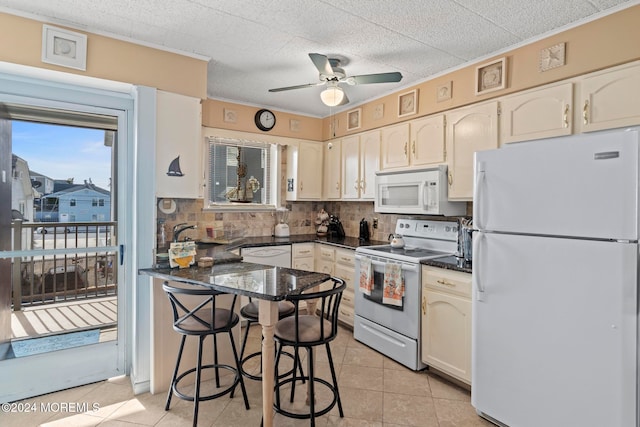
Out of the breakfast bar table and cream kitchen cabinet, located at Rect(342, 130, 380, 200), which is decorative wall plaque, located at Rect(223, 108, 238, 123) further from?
the breakfast bar table

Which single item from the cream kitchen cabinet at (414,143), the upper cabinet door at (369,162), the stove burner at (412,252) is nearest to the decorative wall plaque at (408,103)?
the cream kitchen cabinet at (414,143)

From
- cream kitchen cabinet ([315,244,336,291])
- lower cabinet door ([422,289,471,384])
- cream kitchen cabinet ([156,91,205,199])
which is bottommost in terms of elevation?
lower cabinet door ([422,289,471,384])

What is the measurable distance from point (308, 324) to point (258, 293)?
54 cm

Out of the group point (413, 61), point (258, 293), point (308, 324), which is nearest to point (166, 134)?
point (258, 293)

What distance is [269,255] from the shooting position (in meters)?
3.85

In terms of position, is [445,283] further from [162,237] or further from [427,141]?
[162,237]

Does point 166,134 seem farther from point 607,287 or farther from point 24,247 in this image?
point 607,287

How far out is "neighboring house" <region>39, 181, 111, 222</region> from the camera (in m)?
2.50

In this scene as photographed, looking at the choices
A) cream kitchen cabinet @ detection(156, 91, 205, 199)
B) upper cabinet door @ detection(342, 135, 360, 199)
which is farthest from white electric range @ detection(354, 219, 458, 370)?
cream kitchen cabinet @ detection(156, 91, 205, 199)

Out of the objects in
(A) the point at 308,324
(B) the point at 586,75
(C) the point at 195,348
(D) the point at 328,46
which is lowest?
(C) the point at 195,348

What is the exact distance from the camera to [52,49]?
2.17 m

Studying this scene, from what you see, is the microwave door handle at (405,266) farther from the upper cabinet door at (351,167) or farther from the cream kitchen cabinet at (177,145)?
the cream kitchen cabinet at (177,145)

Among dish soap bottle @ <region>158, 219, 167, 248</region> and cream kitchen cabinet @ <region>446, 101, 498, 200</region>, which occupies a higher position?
cream kitchen cabinet @ <region>446, 101, 498, 200</region>

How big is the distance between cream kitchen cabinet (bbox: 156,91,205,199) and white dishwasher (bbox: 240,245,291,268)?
1.16 meters
